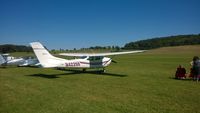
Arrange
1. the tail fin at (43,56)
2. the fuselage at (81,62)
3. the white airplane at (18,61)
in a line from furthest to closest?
the white airplane at (18,61)
the fuselage at (81,62)
the tail fin at (43,56)

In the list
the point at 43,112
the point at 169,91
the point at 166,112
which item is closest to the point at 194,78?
the point at 169,91

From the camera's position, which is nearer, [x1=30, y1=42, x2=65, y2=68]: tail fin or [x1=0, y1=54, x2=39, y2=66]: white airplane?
[x1=30, y1=42, x2=65, y2=68]: tail fin

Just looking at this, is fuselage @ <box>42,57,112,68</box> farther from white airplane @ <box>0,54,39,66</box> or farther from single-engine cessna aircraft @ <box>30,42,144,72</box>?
white airplane @ <box>0,54,39,66</box>

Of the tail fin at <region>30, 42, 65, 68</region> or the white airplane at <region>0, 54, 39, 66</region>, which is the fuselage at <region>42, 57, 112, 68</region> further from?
the white airplane at <region>0, 54, 39, 66</region>

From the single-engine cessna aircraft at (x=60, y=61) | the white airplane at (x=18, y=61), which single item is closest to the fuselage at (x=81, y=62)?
the single-engine cessna aircraft at (x=60, y=61)

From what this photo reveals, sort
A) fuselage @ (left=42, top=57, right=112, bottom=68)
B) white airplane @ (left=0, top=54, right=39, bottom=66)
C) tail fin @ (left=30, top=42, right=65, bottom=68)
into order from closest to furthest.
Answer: tail fin @ (left=30, top=42, right=65, bottom=68)
fuselage @ (left=42, top=57, right=112, bottom=68)
white airplane @ (left=0, top=54, right=39, bottom=66)

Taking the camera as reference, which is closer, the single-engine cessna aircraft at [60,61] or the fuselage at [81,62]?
the single-engine cessna aircraft at [60,61]

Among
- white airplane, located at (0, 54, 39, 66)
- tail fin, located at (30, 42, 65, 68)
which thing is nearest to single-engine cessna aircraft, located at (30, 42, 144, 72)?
tail fin, located at (30, 42, 65, 68)

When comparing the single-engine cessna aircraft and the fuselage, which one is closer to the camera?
the single-engine cessna aircraft

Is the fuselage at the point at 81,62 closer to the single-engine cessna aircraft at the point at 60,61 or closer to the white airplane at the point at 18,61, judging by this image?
the single-engine cessna aircraft at the point at 60,61

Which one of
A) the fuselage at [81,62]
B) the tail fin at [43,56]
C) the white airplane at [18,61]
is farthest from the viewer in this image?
the white airplane at [18,61]

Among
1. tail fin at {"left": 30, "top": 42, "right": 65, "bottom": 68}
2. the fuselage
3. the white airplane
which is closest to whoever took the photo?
tail fin at {"left": 30, "top": 42, "right": 65, "bottom": 68}

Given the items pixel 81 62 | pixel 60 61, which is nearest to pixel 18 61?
pixel 81 62

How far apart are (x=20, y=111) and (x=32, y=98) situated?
6.23 feet
